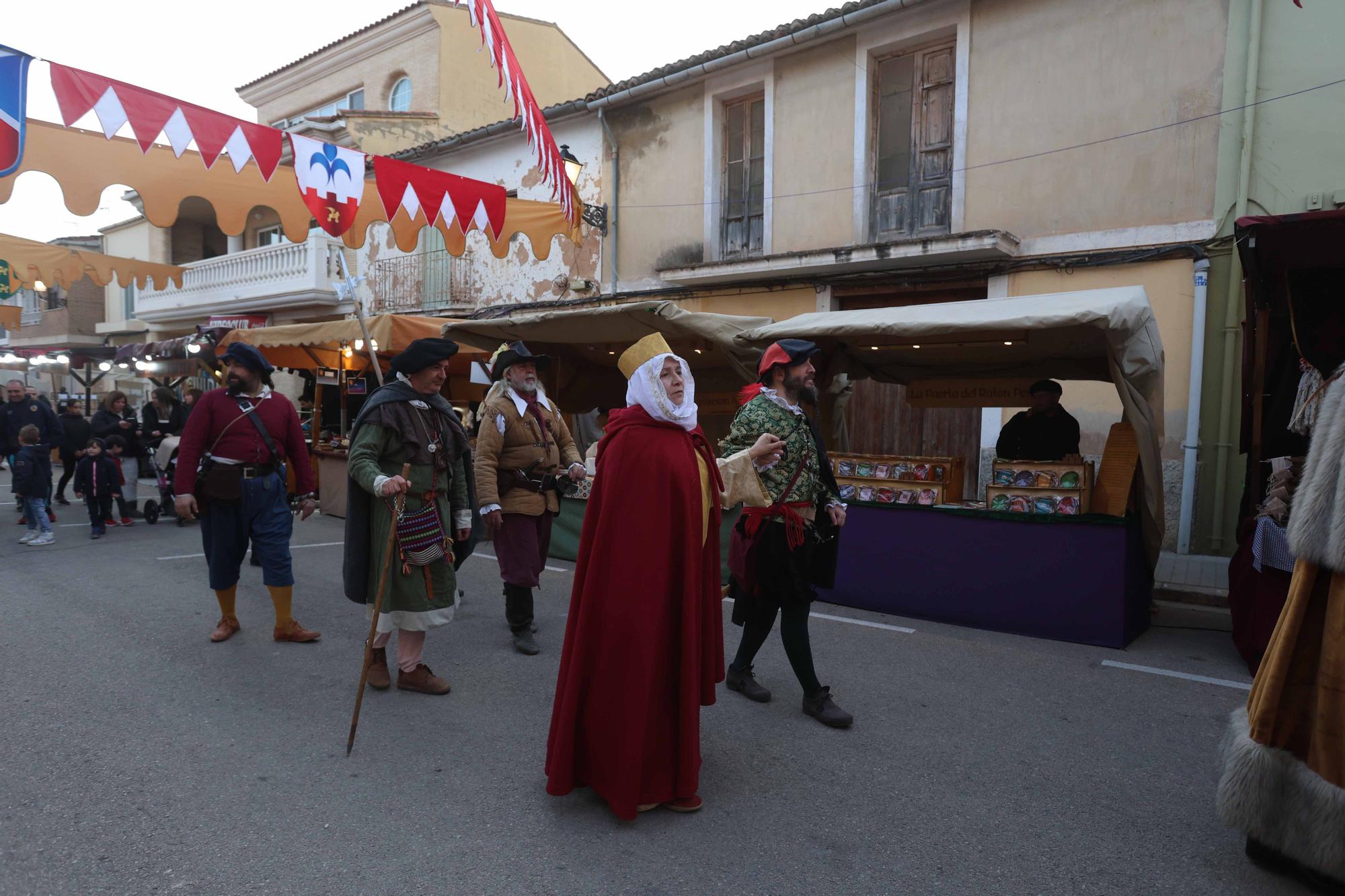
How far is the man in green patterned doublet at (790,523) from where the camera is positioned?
3920mm

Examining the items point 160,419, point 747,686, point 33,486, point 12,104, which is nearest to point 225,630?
point 747,686

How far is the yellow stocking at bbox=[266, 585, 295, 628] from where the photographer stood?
5102 millimetres

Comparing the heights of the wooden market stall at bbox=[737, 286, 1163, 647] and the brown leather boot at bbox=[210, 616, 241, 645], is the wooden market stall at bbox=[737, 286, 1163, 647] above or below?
above

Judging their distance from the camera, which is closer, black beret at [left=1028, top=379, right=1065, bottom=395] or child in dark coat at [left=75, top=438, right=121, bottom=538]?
black beret at [left=1028, top=379, right=1065, bottom=395]

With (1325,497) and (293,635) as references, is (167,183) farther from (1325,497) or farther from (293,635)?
(1325,497)

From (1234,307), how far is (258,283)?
1892 cm

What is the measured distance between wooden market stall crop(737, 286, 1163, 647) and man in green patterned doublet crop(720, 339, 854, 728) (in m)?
2.14

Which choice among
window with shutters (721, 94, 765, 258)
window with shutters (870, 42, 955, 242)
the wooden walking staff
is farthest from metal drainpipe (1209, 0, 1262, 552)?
the wooden walking staff

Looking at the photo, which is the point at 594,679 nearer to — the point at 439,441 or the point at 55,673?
the point at 439,441

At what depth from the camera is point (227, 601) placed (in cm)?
518

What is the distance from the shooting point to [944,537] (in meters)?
5.91

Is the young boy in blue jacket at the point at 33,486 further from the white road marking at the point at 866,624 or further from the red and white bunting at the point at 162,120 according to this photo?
the white road marking at the point at 866,624

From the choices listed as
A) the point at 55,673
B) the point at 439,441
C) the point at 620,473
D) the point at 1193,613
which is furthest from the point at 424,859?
the point at 1193,613

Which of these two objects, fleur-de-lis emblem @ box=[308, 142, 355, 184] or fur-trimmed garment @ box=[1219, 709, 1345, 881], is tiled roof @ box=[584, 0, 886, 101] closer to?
fleur-de-lis emblem @ box=[308, 142, 355, 184]
